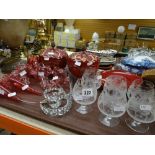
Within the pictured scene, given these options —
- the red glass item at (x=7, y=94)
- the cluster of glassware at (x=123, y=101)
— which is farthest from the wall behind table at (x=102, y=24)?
the red glass item at (x=7, y=94)

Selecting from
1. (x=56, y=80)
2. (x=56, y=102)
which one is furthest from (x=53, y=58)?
(x=56, y=102)

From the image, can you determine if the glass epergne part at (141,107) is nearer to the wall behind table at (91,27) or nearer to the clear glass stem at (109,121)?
the clear glass stem at (109,121)

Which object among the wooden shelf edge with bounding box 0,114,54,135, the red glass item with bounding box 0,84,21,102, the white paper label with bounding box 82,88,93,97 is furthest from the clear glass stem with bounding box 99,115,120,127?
the red glass item with bounding box 0,84,21,102

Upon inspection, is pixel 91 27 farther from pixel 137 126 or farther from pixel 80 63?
pixel 137 126

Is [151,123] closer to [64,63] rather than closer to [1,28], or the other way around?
[64,63]

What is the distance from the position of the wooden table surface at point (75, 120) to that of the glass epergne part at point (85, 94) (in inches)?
1.5

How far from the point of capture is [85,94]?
0.96 m

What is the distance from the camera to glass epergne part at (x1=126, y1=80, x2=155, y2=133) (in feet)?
2.87

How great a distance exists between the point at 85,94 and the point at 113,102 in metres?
0.15

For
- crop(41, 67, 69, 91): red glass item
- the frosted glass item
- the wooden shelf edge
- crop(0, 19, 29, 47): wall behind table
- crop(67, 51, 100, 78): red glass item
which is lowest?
the wooden shelf edge

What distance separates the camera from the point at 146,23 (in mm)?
3416

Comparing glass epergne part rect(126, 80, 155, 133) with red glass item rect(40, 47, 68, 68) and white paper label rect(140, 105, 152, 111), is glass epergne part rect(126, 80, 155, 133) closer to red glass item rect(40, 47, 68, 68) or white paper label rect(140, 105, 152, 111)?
white paper label rect(140, 105, 152, 111)

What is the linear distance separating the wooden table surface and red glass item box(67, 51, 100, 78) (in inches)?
8.3

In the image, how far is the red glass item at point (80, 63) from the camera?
1.12 m
